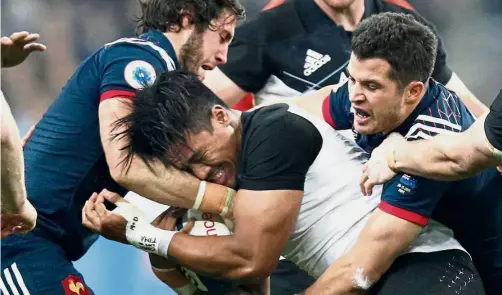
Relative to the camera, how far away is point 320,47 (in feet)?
12.7

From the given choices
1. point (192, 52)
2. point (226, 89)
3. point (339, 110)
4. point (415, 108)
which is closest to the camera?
point (415, 108)

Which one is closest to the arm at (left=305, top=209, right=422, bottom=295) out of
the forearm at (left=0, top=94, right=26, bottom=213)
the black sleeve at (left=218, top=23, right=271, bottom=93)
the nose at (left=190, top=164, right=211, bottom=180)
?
the nose at (left=190, top=164, right=211, bottom=180)

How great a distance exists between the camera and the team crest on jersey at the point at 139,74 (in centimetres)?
270

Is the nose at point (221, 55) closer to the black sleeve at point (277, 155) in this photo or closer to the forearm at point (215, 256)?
the black sleeve at point (277, 155)

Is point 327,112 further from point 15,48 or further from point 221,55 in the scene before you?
point 15,48

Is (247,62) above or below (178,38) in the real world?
below

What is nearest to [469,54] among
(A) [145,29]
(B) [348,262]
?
(A) [145,29]

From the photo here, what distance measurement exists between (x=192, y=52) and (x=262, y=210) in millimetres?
763

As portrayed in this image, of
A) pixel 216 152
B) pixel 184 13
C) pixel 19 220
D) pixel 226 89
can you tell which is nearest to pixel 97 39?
pixel 226 89

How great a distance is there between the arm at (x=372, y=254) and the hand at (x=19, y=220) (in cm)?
89

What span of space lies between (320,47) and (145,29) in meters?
0.86

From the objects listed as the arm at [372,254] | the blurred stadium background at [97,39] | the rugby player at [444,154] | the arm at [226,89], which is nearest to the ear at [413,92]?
the rugby player at [444,154]

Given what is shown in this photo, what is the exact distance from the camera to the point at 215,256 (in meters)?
2.58

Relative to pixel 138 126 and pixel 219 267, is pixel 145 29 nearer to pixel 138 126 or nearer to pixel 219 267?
pixel 138 126
